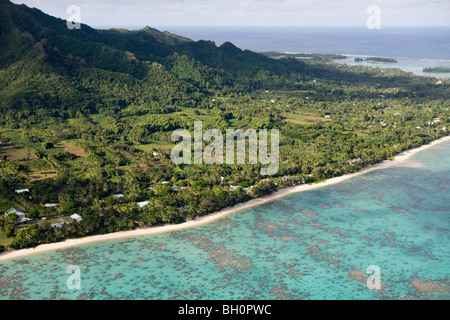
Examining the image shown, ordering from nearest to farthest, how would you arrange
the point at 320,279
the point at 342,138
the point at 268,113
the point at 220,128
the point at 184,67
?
the point at 320,279, the point at 342,138, the point at 220,128, the point at 268,113, the point at 184,67

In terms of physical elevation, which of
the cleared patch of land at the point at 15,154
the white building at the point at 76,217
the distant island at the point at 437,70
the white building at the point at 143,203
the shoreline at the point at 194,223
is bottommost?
the shoreline at the point at 194,223

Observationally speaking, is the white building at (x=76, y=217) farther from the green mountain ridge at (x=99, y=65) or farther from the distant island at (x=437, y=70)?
the distant island at (x=437, y=70)

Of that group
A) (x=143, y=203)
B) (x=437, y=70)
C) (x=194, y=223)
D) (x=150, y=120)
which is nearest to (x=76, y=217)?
(x=143, y=203)

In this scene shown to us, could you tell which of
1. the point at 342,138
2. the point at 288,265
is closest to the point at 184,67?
the point at 342,138

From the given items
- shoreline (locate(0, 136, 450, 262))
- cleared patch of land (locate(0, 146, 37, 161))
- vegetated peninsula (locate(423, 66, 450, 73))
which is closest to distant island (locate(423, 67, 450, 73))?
vegetated peninsula (locate(423, 66, 450, 73))

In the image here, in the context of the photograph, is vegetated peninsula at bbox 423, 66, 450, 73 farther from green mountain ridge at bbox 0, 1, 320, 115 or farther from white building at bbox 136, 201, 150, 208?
white building at bbox 136, 201, 150, 208

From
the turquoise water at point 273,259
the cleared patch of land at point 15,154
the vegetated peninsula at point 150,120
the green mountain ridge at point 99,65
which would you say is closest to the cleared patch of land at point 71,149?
the vegetated peninsula at point 150,120
